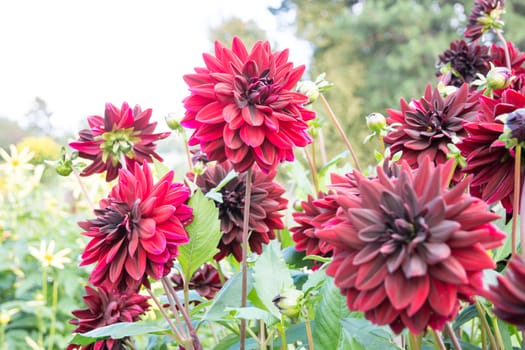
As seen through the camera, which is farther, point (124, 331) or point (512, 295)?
point (124, 331)

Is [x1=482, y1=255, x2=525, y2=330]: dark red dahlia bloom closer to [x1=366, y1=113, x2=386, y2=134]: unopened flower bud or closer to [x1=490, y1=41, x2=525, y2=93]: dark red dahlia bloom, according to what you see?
[x1=366, y1=113, x2=386, y2=134]: unopened flower bud

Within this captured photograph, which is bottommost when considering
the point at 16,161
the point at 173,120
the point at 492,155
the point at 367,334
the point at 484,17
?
the point at 367,334

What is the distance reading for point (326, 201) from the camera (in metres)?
0.35

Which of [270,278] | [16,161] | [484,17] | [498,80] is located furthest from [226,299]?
[16,161]

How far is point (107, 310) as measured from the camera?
517 millimetres

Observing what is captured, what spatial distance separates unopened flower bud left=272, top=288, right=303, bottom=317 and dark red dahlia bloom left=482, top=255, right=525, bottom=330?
153mm

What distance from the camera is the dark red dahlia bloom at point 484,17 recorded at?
2.34ft

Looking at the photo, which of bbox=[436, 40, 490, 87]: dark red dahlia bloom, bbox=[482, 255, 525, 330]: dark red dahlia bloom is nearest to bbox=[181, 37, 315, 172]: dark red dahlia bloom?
bbox=[482, 255, 525, 330]: dark red dahlia bloom

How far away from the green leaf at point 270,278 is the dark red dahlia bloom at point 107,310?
17cm

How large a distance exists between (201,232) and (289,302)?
115mm

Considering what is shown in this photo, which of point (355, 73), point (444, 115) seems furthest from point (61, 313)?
point (355, 73)

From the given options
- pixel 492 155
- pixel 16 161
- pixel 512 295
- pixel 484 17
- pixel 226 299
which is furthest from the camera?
pixel 16 161

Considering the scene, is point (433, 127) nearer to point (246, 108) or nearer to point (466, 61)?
point (246, 108)

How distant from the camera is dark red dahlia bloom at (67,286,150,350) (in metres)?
0.51
